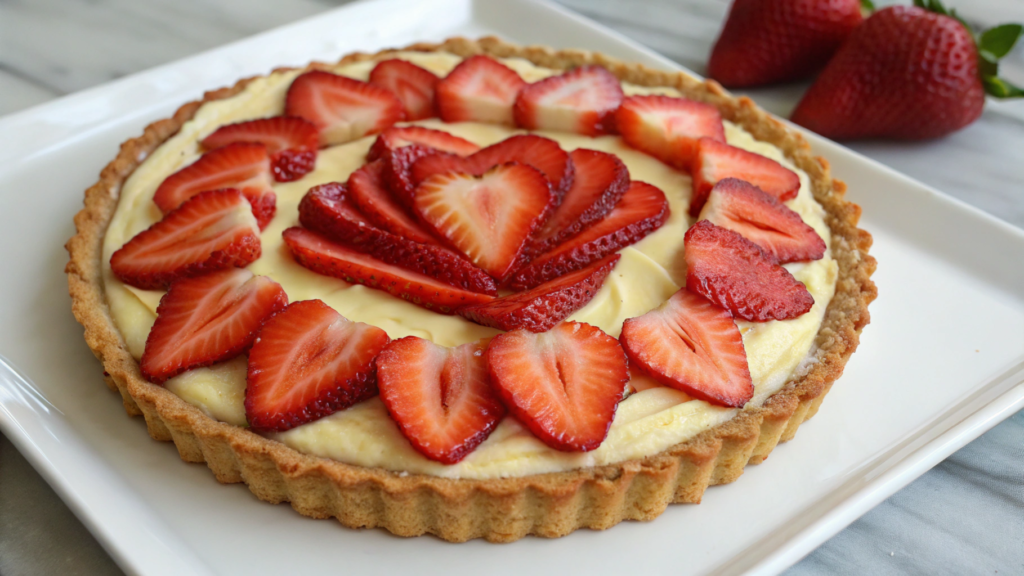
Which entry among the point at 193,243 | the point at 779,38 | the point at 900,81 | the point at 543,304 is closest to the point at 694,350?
the point at 543,304

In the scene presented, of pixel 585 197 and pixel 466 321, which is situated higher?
pixel 585 197

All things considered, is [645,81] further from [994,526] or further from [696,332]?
[994,526]

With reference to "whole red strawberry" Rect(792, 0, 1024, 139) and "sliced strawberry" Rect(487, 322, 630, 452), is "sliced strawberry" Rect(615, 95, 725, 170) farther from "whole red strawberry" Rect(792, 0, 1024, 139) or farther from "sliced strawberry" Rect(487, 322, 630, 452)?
"sliced strawberry" Rect(487, 322, 630, 452)

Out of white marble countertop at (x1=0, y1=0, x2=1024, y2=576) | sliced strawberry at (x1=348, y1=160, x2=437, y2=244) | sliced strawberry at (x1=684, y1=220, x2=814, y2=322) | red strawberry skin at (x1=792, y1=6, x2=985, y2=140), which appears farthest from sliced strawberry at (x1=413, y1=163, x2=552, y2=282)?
red strawberry skin at (x1=792, y1=6, x2=985, y2=140)

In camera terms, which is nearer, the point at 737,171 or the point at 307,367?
the point at 307,367

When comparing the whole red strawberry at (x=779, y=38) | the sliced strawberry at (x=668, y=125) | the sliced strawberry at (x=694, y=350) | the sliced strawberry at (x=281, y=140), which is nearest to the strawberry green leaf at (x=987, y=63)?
the whole red strawberry at (x=779, y=38)

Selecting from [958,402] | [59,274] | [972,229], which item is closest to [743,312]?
[958,402]

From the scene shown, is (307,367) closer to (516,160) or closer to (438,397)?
(438,397)
